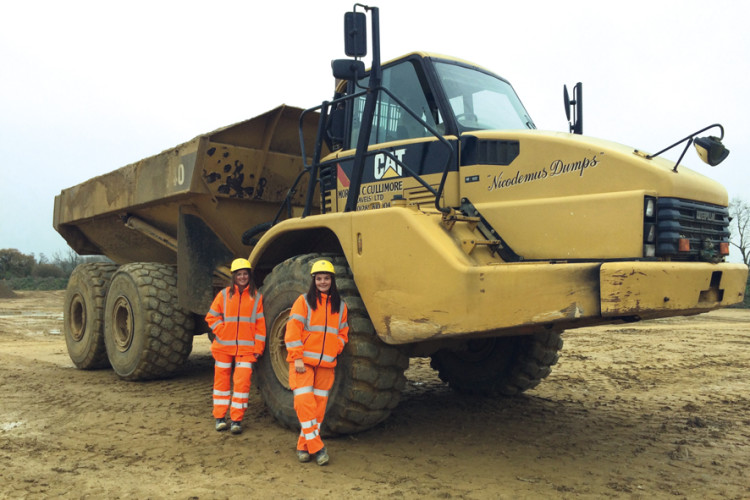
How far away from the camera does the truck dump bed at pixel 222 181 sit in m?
6.35

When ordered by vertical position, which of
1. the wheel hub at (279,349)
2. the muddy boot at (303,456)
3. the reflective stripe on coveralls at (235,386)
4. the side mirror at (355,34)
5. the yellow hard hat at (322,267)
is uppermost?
the side mirror at (355,34)

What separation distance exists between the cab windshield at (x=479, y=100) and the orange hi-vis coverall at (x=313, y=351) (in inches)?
64.0

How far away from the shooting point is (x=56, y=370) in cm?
826

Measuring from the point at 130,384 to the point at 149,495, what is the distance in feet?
12.3

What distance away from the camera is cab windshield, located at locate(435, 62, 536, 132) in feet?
15.5

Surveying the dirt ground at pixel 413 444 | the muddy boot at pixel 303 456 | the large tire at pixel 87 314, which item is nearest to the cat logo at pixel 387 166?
the dirt ground at pixel 413 444

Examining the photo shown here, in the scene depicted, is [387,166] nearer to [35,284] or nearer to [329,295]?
[329,295]

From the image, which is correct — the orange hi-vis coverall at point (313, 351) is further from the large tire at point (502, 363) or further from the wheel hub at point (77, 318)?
the wheel hub at point (77, 318)

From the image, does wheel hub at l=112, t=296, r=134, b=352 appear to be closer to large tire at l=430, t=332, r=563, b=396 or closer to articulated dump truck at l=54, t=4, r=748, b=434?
articulated dump truck at l=54, t=4, r=748, b=434

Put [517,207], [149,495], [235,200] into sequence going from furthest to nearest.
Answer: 1. [235,200]
2. [517,207]
3. [149,495]

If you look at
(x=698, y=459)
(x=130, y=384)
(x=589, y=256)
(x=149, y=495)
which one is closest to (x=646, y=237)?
(x=589, y=256)

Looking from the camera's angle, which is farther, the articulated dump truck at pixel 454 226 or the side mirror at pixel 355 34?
the side mirror at pixel 355 34

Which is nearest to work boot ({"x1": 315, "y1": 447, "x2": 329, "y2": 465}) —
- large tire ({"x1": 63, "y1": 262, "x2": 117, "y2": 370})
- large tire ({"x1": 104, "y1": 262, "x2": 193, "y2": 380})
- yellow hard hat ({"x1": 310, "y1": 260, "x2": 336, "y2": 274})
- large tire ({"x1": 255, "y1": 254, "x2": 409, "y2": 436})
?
large tire ({"x1": 255, "y1": 254, "x2": 409, "y2": 436})

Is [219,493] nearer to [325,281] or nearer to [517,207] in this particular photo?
[325,281]
